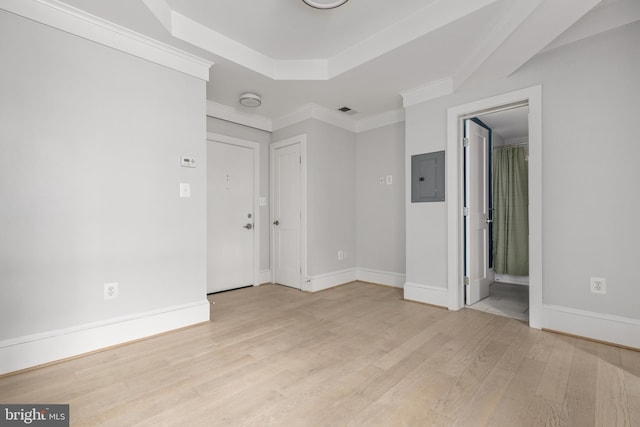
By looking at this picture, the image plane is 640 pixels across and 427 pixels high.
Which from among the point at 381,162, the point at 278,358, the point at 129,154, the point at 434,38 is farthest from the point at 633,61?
the point at 129,154

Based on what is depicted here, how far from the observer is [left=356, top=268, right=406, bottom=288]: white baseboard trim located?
14.1 ft

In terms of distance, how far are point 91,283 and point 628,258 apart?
13.7 feet

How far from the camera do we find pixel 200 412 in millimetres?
1567

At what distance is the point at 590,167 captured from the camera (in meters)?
2.48

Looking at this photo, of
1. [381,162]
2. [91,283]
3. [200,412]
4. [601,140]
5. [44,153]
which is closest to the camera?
[200,412]

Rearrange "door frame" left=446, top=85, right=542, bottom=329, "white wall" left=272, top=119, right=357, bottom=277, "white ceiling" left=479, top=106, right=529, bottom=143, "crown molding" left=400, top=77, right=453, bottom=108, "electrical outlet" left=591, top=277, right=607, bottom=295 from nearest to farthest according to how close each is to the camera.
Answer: "electrical outlet" left=591, top=277, right=607, bottom=295
"door frame" left=446, top=85, right=542, bottom=329
"crown molding" left=400, top=77, right=453, bottom=108
"white ceiling" left=479, top=106, right=529, bottom=143
"white wall" left=272, top=119, right=357, bottom=277

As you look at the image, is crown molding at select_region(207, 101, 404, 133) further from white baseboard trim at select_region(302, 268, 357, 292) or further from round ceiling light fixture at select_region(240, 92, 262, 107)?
white baseboard trim at select_region(302, 268, 357, 292)

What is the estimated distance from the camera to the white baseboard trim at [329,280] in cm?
407

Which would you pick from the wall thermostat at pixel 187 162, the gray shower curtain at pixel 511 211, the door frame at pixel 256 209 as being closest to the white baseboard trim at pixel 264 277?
the door frame at pixel 256 209

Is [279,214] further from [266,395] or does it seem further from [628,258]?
[628,258]

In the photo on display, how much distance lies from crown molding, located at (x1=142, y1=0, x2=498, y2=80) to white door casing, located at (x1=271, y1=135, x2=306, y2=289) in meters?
1.09

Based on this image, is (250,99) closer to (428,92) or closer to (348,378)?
(428,92)

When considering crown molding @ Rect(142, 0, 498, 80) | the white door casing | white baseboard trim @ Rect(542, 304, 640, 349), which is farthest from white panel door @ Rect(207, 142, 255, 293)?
white baseboard trim @ Rect(542, 304, 640, 349)

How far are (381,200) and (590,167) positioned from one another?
96.3 inches
